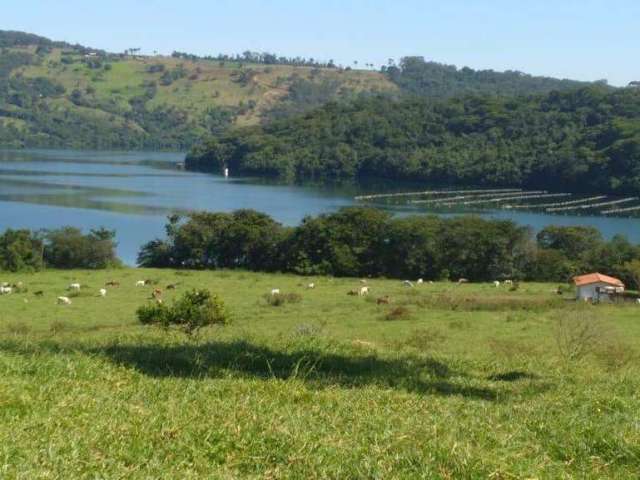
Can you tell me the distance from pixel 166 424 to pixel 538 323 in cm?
2032

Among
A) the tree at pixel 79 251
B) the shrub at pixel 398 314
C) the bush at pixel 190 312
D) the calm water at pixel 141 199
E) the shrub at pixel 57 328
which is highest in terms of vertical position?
the bush at pixel 190 312

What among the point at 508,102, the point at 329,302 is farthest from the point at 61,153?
the point at 329,302

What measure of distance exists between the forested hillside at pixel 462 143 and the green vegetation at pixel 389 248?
57783mm

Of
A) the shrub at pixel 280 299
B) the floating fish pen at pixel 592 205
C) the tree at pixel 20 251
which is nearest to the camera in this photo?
the shrub at pixel 280 299

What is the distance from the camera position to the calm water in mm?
67500

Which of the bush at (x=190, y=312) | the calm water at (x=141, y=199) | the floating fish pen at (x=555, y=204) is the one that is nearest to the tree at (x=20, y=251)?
the calm water at (x=141, y=199)

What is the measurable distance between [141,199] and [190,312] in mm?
69464

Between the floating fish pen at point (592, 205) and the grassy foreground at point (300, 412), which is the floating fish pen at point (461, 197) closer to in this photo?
the floating fish pen at point (592, 205)

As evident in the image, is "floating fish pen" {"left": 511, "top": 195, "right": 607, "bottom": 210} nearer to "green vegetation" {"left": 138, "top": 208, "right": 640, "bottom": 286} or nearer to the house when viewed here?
"green vegetation" {"left": 138, "top": 208, "right": 640, "bottom": 286}

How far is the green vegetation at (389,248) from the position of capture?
42.7 m

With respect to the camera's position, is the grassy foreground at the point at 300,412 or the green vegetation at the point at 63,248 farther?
the green vegetation at the point at 63,248

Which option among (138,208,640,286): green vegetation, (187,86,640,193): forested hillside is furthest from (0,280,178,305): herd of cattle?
(187,86,640,193): forested hillside

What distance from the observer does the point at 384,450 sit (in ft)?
15.6

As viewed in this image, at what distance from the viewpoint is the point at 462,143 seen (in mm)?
129750
